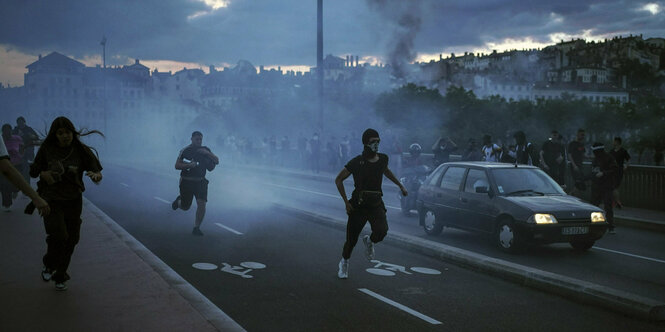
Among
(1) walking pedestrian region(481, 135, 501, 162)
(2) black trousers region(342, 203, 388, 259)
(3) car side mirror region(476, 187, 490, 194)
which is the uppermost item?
(1) walking pedestrian region(481, 135, 501, 162)

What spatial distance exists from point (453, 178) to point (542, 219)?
7.76 feet

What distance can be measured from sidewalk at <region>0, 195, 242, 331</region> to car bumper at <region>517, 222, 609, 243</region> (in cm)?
506

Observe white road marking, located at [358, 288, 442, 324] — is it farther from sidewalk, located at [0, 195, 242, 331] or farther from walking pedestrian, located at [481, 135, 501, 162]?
walking pedestrian, located at [481, 135, 501, 162]

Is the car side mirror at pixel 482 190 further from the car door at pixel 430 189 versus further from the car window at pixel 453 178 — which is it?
the car door at pixel 430 189

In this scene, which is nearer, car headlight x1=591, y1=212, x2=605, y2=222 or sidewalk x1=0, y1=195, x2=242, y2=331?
sidewalk x1=0, y1=195, x2=242, y2=331

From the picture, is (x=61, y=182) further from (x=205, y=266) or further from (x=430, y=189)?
(x=430, y=189)

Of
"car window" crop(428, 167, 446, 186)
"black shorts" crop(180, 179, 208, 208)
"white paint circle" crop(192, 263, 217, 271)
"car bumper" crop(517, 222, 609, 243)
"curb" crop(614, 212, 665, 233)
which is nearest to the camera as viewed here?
"white paint circle" crop(192, 263, 217, 271)

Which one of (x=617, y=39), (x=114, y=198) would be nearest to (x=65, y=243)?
(x=114, y=198)

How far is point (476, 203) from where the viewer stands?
1067cm

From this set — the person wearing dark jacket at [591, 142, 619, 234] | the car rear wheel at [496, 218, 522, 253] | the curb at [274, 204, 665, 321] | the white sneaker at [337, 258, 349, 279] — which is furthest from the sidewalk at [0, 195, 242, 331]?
the person wearing dark jacket at [591, 142, 619, 234]

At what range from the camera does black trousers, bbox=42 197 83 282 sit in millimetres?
6258

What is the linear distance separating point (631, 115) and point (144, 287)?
116 m

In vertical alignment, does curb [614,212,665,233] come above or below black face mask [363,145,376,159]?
below

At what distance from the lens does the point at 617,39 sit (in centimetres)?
18812
